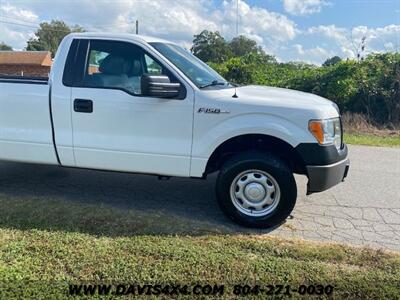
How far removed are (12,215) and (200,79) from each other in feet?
8.33

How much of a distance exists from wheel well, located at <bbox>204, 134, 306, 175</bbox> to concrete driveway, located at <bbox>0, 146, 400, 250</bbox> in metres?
0.65

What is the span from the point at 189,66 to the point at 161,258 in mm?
2234

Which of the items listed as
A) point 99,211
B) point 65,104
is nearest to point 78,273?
point 99,211

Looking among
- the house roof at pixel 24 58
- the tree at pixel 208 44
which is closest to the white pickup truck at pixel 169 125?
the house roof at pixel 24 58

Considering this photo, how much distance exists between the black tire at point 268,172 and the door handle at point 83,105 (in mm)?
1619

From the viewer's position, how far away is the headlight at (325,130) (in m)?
3.87

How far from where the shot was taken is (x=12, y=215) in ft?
13.6

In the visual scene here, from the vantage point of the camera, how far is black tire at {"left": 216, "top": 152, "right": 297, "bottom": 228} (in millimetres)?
3961

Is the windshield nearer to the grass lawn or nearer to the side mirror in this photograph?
the side mirror

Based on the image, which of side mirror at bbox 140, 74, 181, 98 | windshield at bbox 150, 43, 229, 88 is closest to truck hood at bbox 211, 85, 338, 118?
windshield at bbox 150, 43, 229, 88

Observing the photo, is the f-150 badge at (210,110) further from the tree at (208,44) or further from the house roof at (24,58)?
the tree at (208,44)

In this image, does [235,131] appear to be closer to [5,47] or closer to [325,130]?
[325,130]

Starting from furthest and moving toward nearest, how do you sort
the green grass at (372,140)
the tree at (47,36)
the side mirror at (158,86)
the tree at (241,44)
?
the tree at (47,36) → the tree at (241,44) → the green grass at (372,140) → the side mirror at (158,86)

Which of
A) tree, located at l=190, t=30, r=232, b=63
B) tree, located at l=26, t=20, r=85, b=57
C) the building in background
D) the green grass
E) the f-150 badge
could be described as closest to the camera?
the f-150 badge
